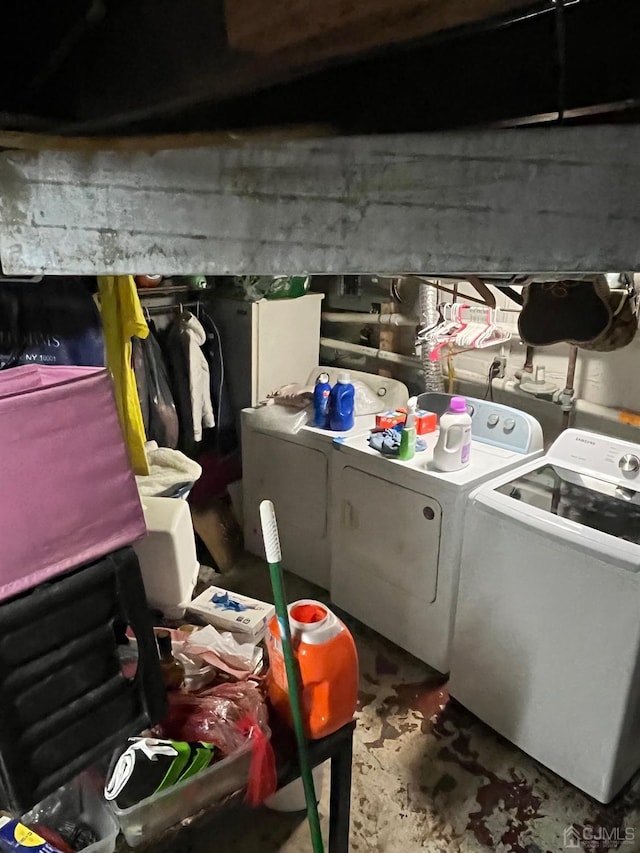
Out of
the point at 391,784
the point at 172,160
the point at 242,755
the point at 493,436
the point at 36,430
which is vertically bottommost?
the point at 391,784

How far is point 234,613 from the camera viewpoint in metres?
1.91

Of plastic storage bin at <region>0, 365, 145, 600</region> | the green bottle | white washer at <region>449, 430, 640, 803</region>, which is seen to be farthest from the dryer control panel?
plastic storage bin at <region>0, 365, 145, 600</region>

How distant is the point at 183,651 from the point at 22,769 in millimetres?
509

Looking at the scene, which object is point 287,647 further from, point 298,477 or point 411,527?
point 298,477

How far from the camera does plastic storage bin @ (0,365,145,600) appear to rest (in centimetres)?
102

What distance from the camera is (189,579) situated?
1906 mm

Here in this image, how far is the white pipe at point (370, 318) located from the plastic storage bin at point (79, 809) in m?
2.42

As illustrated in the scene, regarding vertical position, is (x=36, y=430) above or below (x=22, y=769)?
above

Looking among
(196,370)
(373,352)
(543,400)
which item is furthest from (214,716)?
(373,352)

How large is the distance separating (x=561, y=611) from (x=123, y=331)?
1619 mm

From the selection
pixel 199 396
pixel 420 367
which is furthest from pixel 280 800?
pixel 420 367

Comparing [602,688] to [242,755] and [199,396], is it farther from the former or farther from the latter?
[199,396]

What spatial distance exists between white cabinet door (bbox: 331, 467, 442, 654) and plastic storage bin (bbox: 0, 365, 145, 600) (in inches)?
52.1

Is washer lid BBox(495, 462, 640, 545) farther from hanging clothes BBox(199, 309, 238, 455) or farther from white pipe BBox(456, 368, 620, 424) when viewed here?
hanging clothes BBox(199, 309, 238, 455)
